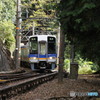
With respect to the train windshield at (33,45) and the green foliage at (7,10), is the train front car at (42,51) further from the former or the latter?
the green foliage at (7,10)

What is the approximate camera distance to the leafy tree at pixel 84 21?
Answer: 525cm

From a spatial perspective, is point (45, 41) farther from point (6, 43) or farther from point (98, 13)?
point (98, 13)

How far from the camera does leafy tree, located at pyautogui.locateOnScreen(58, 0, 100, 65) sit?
525 centimetres

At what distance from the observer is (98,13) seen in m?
5.43

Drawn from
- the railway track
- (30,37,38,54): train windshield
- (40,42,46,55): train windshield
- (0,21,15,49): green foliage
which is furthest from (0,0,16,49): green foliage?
the railway track

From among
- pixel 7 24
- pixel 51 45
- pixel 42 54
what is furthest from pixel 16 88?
pixel 7 24

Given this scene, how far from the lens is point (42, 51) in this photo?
61.6 ft

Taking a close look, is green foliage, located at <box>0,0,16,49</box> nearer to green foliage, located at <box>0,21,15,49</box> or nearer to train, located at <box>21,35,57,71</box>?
green foliage, located at <box>0,21,15,49</box>

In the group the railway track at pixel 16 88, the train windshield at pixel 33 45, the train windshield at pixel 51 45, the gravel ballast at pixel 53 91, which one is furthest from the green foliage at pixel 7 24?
the gravel ballast at pixel 53 91

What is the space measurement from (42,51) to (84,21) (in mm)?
13433

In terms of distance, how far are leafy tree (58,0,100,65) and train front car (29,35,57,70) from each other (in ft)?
38.9

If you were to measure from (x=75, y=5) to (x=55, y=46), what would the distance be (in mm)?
13342

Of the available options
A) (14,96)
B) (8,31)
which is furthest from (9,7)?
(14,96)

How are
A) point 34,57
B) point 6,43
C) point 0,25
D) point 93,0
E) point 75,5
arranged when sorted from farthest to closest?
point 6,43
point 0,25
point 34,57
point 75,5
point 93,0
